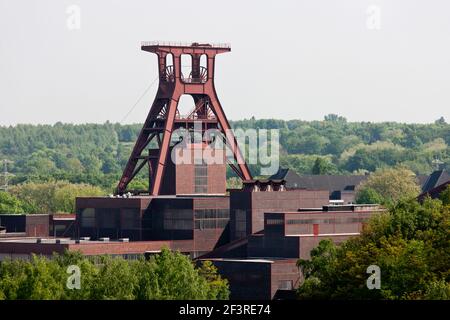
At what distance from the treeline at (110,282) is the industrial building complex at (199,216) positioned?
20.7 meters

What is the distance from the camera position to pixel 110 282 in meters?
93.1

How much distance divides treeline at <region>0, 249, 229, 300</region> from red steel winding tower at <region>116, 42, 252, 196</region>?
50.3 meters

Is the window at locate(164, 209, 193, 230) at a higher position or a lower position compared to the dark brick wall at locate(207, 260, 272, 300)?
higher

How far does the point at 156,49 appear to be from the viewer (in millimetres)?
155875

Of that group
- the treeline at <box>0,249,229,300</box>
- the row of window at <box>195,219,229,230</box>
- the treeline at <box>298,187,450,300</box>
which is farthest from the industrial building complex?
the treeline at <box>0,249,229,300</box>

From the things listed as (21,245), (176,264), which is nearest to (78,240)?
(21,245)

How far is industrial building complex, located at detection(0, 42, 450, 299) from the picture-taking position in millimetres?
126500

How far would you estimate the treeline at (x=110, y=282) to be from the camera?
92750 millimetres

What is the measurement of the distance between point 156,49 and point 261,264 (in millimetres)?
39280

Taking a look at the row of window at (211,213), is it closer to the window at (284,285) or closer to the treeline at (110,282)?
the window at (284,285)

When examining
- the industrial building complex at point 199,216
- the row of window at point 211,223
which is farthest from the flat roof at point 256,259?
the row of window at point 211,223
